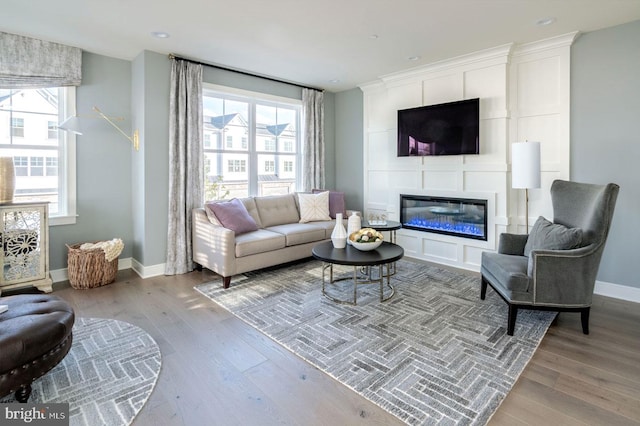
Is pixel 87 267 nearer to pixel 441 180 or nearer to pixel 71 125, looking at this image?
pixel 71 125

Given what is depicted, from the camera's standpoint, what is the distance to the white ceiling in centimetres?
300

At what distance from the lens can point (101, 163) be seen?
4270mm

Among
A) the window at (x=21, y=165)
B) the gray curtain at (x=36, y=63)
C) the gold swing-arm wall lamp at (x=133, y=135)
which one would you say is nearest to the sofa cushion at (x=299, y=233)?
the gold swing-arm wall lamp at (x=133, y=135)

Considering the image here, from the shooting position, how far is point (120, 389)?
80.3 inches

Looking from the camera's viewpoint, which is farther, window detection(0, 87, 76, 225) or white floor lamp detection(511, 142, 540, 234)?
window detection(0, 87, 76, 225)

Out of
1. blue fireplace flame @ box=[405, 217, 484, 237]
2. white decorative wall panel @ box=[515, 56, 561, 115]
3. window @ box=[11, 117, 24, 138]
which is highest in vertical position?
white decorative wall panel @ box=[515, 56, 561, 115]

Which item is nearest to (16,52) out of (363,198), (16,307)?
(16,307)

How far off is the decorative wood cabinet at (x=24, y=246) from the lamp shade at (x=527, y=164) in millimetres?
4899

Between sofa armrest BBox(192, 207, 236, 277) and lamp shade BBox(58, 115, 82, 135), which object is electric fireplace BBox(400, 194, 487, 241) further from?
lamp shade BBox(58, 115, 82, 135)

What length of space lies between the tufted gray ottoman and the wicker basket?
1692mm

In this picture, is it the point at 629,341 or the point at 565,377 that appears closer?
the point at 565,377

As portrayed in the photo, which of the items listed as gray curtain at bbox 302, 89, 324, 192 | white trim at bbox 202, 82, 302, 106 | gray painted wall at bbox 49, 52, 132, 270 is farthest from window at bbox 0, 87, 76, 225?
gray curtain at bbox 302, 89, 324, 192

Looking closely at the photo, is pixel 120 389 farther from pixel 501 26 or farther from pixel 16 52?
pixel 501 26

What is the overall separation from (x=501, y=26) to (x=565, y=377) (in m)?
3.18
